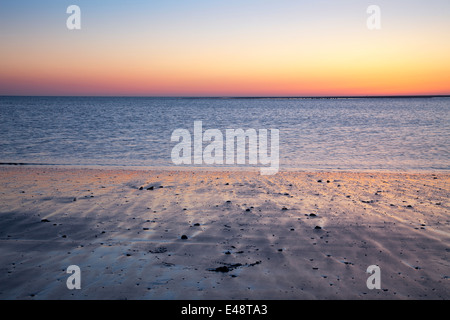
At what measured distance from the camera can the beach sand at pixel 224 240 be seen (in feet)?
15.3

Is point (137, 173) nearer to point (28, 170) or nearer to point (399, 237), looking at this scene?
point (28, 170)

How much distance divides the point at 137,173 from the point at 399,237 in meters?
9.69

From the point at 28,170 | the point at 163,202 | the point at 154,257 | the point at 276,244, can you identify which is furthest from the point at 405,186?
the point at 28,170

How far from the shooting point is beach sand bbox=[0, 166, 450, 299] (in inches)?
183

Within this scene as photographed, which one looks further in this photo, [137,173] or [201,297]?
[137,173]

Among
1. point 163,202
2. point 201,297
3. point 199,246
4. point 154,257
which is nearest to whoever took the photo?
point 201,297

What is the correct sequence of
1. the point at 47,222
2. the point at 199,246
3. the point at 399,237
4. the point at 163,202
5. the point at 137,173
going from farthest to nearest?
the point at 137,173 → the point at 163,202 → the point at 47,222 → the point at 399,237 → the point at 199,246

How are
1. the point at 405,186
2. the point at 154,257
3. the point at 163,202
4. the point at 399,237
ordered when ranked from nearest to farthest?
the point at 154,257 < the point at 399,237 < the point at 163,202 < the point at 405,186

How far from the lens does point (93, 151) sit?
817 inches

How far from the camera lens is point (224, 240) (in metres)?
6.29

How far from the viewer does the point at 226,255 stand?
5633 mm

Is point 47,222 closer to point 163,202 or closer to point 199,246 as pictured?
point 163,202

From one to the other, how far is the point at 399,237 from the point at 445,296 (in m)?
2.09
